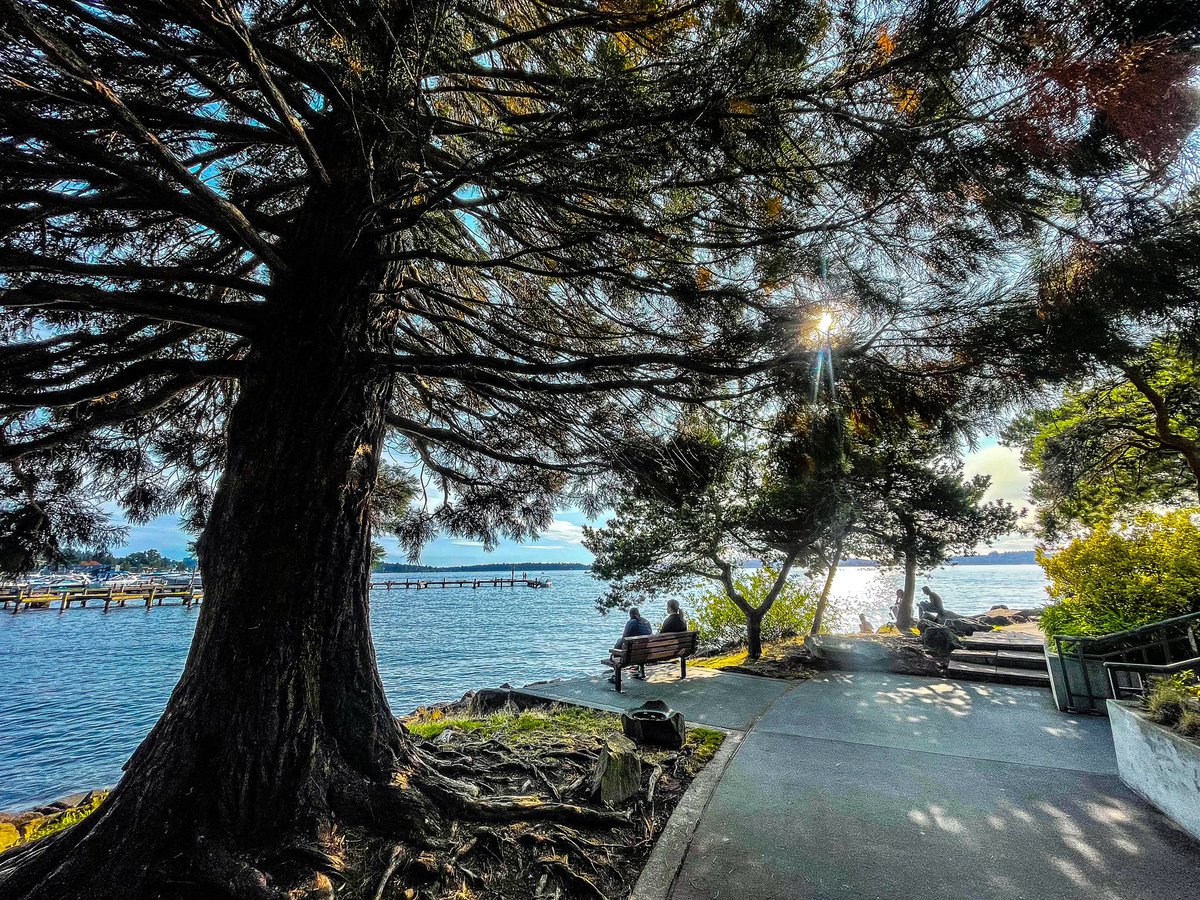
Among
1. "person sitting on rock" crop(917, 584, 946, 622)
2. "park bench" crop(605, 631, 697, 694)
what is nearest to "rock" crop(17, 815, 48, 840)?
"park bench" crop(605, 631, 697, 694)

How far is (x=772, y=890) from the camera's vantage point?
8.66ft

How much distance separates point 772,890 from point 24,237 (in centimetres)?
614

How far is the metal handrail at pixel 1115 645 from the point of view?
17.6 ft

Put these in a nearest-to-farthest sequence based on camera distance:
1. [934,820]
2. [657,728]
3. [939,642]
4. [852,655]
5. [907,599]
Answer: [934,820]
[657,728]
[852,655]
[939,642]
[907,599]

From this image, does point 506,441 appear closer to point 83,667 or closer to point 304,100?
point 304,100

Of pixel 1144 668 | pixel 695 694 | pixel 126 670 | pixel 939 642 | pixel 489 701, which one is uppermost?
pixel 1144 668

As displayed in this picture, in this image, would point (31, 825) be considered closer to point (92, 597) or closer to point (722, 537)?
point (722, 537)

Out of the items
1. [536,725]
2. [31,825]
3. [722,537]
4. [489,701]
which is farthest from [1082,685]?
[31,825]

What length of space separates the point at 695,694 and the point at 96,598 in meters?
68.8

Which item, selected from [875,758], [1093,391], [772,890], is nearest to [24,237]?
[772,890]

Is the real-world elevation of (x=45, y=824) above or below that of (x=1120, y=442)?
below

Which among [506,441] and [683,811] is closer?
[683,811]

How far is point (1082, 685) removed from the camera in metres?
5.79

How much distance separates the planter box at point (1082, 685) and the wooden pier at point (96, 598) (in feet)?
218
